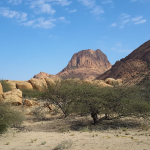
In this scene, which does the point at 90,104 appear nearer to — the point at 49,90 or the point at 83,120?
the point at 83,120

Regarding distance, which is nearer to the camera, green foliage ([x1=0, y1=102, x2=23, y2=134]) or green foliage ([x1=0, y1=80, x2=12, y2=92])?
green foliage ([x1=0, y1=102, x2=23, y2=134])

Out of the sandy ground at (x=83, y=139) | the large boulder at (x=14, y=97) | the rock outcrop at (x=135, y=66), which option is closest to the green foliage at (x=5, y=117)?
the sandy ground at (x=83, y=139)

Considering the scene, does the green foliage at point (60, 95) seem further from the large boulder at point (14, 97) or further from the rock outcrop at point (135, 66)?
the rock outcrop at point (135, 66)

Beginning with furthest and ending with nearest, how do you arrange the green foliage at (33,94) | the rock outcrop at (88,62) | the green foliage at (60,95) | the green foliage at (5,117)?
the rock outcrop at (88,62) → the green foliage at (33,94) → the green foliage at (60,95) → the green foliage at (5,117)

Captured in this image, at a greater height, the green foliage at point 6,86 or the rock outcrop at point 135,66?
the rock outcrop at point 135,66

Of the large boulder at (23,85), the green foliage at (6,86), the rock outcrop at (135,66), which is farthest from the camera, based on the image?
the rock outcrop at (135,66)

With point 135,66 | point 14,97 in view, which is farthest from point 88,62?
point 14,97

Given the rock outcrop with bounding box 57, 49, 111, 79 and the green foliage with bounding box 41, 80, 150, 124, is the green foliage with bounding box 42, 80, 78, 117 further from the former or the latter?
the rock outcrop with bounding box 57, 49, 111, 79

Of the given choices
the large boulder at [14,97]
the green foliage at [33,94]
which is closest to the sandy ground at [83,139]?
the green foliage at [33,94]

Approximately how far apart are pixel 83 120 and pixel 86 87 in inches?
107

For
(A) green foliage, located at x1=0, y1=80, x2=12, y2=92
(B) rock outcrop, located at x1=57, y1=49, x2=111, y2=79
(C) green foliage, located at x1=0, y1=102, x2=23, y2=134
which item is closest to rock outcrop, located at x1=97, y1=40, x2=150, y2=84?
(A) green foliage, located at x1=0, y1=80, x2=12, y2=92

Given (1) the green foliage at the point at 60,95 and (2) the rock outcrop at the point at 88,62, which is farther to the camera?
(2) the rock outcrop at the point at 88,62

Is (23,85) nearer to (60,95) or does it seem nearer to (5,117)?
(60,95)

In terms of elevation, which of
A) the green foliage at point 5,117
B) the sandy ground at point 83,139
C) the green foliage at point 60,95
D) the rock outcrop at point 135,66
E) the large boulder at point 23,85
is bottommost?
the sandy ground at point 83,139
